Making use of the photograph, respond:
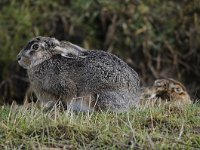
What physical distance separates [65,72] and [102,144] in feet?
7.62

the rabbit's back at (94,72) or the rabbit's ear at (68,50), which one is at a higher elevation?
the rabbit's ear at (68,50)

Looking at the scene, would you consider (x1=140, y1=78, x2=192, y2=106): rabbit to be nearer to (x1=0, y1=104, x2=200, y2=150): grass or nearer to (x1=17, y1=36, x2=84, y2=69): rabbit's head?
(x1=17, y1=36, x2=84, y2=69): rabbit's head

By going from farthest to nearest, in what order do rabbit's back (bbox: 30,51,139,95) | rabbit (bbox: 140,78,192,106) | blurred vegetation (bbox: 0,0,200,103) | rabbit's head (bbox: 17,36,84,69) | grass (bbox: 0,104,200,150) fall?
blurred vegetation (bbox: 0,0,200,103)
rabbit (bbox: 140,78,192,106)
rabbit's head (bbox: 17,36,84,69)
rabbit's back (bbox: 30,51,139,95)
grass (bbox: 0,104,200,150)

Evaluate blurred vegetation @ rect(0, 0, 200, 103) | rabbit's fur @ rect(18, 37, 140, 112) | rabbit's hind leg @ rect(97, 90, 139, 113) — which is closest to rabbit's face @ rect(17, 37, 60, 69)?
rabbit's fur @ rect(18, 37, 140, 112)

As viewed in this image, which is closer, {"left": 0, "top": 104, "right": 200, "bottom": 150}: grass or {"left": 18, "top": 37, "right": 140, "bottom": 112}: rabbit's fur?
{"left": 0, "top": 104, "right": 200, "bottom": 150}: grass

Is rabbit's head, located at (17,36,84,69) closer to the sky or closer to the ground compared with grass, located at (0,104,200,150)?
closer to the sky

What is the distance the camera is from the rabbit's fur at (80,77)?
7.66 m

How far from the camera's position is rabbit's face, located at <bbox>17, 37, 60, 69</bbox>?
328 inches

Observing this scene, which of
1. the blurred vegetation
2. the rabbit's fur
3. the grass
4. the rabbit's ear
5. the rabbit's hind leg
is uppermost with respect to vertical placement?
the blurred vegetation

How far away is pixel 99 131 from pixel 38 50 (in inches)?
104

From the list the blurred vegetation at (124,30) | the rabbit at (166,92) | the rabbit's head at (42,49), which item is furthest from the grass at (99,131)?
the blurred vegetation at (124,30)

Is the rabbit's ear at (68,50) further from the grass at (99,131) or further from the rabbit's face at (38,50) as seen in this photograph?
the grass at (99,131)

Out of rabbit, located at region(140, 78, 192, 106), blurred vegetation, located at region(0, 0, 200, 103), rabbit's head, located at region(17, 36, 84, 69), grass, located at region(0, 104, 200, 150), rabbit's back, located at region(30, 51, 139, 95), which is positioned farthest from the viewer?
blurred vegetation, located at region(0, 0, 200, 103)

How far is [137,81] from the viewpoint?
8.06 meters
